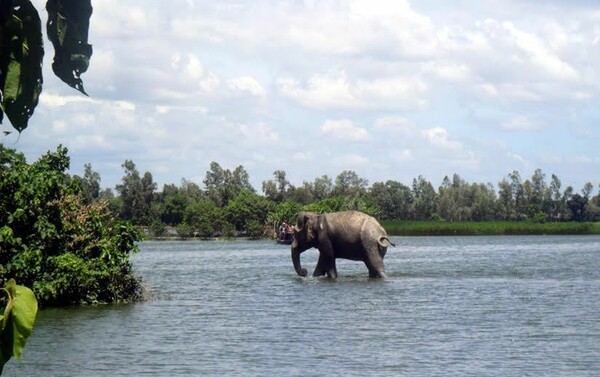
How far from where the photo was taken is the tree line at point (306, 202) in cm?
11012

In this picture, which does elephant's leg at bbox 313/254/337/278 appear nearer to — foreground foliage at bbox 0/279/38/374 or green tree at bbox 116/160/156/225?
foreground foliage at bbox 0/279/38/374

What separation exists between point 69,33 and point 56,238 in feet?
72.0

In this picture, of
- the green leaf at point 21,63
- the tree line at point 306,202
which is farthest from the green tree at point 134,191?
the green leaf at point 21,63

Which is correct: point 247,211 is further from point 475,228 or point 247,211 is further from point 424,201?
point 424,201

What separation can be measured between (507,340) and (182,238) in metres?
92.4

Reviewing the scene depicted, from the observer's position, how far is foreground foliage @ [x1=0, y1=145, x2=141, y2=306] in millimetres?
22328

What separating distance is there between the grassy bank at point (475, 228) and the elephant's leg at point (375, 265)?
233 ft

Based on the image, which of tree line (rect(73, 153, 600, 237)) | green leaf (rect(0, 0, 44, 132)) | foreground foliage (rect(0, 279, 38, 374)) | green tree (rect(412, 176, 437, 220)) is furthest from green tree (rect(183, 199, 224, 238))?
foreground foliage (rect(0, 279, 38, 374))

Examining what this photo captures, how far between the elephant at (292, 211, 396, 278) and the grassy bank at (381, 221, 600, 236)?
70819mm

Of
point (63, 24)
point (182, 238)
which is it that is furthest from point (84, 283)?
point (182, 238)

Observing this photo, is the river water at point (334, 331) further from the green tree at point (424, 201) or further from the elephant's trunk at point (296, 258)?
the green tree at point (424, 201)

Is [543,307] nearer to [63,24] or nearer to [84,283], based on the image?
[84,283]

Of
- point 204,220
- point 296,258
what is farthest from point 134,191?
point 296,258

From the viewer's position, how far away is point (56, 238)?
23.4 meters
